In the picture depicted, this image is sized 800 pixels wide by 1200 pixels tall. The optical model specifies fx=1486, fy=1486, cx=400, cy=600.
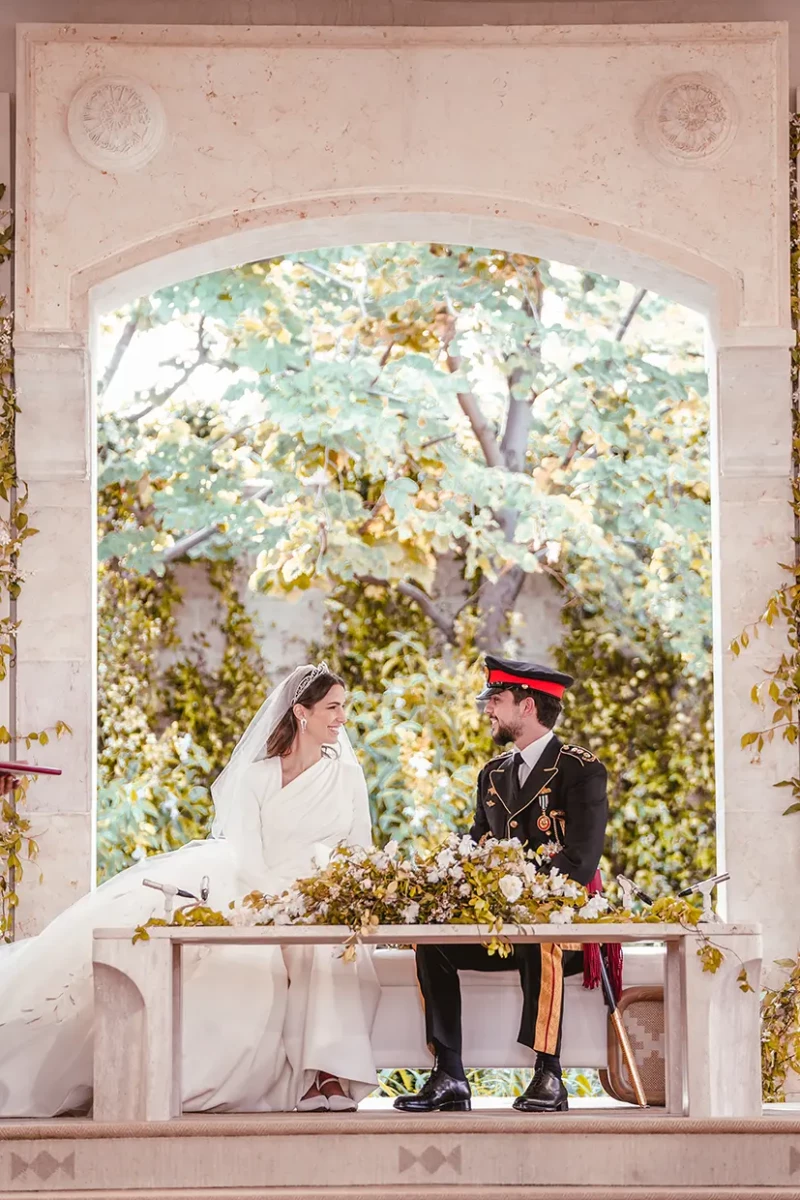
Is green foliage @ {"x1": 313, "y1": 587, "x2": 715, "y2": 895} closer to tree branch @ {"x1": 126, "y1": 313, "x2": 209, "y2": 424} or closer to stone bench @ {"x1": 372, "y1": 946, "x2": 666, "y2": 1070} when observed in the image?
tree branch @ {"x1": 126, "y1": 313, "x2": 209, "y2": 424}

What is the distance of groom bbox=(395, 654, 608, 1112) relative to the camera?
407 cm

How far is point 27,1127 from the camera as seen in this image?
371 centimetres

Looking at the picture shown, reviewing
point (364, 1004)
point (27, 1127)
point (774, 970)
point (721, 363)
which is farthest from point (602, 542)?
point (27, 1127)

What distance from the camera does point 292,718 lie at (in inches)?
195

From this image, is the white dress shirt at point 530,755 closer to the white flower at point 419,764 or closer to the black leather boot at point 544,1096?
the black leather boot at point 544,1096

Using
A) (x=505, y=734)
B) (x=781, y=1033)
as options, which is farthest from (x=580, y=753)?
(x=781, y=1033)

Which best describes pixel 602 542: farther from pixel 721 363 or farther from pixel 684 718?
pixel 721 363

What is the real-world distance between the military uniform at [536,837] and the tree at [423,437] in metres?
3.64

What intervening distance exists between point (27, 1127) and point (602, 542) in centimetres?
564

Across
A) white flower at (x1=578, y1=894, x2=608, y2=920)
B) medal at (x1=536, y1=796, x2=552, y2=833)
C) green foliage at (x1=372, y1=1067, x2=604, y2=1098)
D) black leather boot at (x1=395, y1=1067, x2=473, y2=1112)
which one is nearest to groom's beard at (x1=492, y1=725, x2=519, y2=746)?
medal at (x1=536, y1=796, x2=552, y2=833)

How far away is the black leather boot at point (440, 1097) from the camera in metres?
4.05

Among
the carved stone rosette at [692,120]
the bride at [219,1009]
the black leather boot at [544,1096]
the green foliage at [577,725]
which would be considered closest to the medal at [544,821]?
the bride at [219,1009]

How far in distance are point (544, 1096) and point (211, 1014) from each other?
935 mm

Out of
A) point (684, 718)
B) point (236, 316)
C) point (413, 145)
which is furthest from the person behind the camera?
point (684, 718)
